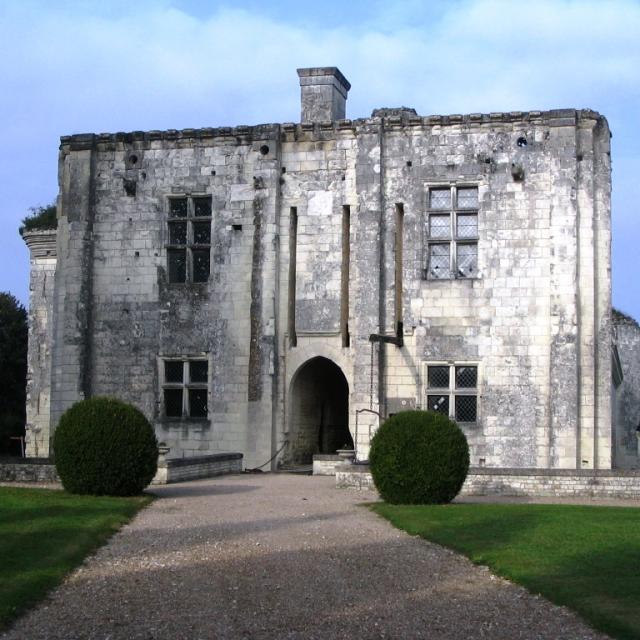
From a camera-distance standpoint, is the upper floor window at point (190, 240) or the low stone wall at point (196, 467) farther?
the upper floor window at point (190, 240)

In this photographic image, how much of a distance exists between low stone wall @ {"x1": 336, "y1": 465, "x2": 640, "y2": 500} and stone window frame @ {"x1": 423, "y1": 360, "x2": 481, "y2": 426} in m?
5.15

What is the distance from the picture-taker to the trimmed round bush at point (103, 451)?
1850cm

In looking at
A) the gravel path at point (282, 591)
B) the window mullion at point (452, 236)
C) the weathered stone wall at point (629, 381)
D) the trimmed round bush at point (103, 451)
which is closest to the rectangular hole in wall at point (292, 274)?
the window mullion at point (452, 236)

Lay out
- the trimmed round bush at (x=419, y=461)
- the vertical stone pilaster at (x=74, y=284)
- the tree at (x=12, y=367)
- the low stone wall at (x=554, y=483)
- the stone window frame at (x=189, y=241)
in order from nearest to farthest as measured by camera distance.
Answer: the trimmed round bush at (x=419, y=461), the low stone wall at (x=554, y=483), the stone window frame at (x=189, y=241), the vertical stone pilaster at (x=74, y=284), the tree at (x=12, y=367)

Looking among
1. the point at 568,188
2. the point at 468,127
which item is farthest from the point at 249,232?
the point at 568,188

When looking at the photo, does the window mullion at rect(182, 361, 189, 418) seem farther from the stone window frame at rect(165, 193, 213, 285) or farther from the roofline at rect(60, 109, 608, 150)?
the roofline at rect(60, 109, 608, 150)

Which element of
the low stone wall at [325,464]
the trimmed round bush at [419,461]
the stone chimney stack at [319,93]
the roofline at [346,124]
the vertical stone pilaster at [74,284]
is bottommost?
the low stone wall at [325,464]

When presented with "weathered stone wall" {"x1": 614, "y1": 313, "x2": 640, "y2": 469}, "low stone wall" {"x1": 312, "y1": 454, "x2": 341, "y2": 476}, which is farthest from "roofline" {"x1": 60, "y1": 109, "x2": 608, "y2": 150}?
"weathered stone wall" {"x1": 614, "y1": 313, "x2": 640, "y2": 469}

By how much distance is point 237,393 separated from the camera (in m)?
27.7

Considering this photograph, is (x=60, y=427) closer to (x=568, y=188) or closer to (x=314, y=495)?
(x=314, y=495)

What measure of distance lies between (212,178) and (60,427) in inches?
425

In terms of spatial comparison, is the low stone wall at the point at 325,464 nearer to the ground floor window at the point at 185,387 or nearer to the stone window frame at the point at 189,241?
the ground floor window at the point at 185,387

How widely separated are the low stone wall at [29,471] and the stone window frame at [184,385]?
5.73 m

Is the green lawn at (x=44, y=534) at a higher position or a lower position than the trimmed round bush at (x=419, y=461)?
lower
